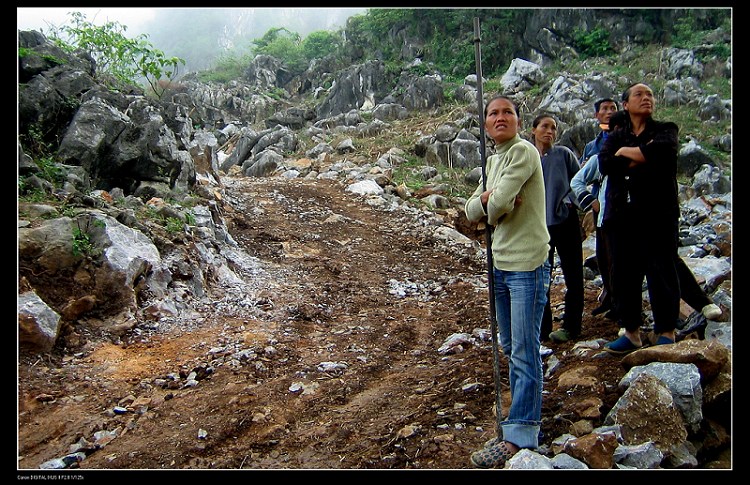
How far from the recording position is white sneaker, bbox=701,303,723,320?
3.22 m

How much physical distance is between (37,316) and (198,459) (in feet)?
6.56

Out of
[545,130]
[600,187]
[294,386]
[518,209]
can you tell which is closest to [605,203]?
[600,187]

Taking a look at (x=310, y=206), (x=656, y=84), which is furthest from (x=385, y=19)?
(x=310, y=206)

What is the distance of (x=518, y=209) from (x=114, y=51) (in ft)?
32.2

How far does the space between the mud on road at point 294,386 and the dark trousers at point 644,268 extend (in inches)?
16.2

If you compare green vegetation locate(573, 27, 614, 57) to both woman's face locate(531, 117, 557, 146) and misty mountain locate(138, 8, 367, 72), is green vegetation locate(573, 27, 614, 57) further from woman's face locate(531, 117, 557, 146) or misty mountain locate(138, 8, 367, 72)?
misty mountain locate(138, 8, 367, 72)

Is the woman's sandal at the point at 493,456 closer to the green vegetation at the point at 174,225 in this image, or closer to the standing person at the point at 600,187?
the standing person at the point at 600,187

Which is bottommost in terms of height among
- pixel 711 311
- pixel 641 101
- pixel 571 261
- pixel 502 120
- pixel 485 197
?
pixel 711 311

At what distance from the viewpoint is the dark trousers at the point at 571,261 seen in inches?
147

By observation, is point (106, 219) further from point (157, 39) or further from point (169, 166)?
point (157, 39)

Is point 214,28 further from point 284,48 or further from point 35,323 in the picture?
point 35,323

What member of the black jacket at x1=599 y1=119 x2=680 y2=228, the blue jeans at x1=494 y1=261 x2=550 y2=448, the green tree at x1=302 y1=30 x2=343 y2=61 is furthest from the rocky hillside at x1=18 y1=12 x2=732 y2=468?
the green tree at x1=302 y1=30 x2=343 y2=61

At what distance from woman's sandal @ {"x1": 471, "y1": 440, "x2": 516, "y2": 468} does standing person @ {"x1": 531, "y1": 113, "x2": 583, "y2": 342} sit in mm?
1626

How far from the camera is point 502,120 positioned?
7.96 feet
